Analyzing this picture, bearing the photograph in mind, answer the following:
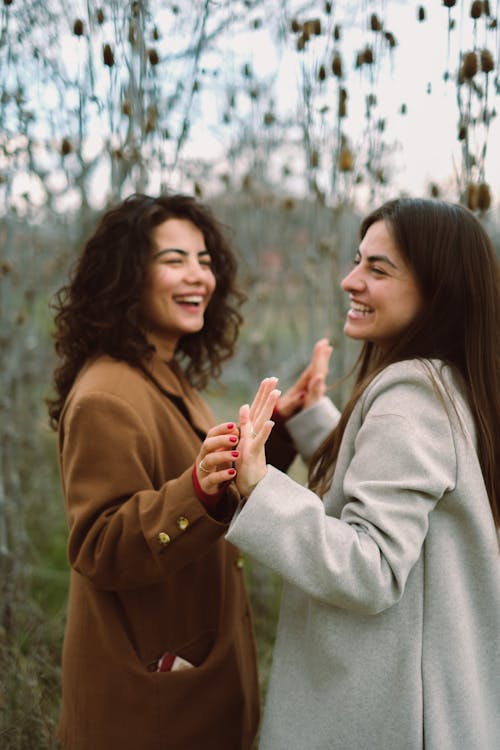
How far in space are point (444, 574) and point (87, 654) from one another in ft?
3.12

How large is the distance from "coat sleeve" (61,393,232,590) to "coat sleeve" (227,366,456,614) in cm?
17

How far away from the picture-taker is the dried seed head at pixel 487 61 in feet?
6.72

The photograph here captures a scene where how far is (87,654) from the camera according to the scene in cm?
186

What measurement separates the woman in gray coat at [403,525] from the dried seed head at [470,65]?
645 millimetres

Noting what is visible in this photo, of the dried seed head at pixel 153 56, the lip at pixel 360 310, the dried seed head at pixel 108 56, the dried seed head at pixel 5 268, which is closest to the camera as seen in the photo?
the lip at pixel 360 310

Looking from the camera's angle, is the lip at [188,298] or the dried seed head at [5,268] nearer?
the lip at [188,298]

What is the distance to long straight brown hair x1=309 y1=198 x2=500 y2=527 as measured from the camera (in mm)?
1625

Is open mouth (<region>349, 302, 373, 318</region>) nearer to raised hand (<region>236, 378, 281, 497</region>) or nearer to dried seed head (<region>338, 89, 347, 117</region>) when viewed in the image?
raised hand (<region>236, 378, 281, 497</region>)

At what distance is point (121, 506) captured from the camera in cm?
169

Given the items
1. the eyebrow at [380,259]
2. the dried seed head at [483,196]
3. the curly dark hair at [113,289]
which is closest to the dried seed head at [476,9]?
the dried seed head at [483,196]

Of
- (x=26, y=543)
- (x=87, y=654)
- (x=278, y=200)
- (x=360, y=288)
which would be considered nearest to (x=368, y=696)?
(x=87, y=654)

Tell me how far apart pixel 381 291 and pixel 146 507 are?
0.75 meters

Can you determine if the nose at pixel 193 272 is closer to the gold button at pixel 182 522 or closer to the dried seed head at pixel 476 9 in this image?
the gold button at pixel 182 522

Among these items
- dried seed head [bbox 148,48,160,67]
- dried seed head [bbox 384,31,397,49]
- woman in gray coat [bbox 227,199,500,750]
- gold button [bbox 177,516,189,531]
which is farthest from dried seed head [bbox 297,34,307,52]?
gold button [bbox 177,516,189,531]
